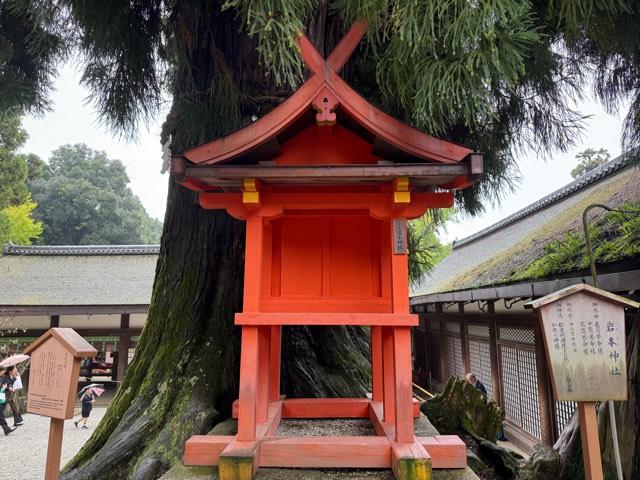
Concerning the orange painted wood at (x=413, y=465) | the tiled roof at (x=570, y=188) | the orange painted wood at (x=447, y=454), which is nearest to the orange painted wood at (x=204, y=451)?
the orange painted wood at (x=413, y=465)

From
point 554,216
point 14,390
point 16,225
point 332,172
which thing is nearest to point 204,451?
point 332,172

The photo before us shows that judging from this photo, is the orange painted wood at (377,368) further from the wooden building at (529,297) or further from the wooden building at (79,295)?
Result: the wooden building at (79,295)

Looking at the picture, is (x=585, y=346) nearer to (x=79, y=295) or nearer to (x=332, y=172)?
(x=332, y=172)

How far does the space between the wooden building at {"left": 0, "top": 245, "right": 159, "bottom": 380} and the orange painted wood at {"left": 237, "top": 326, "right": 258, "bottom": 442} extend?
9.99 meters

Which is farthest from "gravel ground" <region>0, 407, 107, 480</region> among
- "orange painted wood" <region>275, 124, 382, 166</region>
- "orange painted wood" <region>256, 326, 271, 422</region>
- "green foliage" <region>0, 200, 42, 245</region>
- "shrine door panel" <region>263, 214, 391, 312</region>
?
"green foliage" <region>0, 200, 42, 245</region>

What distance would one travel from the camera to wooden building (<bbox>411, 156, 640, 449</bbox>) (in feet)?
13.9

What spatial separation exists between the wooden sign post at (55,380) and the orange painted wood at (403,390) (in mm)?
1681

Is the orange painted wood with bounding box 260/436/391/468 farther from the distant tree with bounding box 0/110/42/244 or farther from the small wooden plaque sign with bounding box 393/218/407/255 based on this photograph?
the distant tree with bounding box 0/110/42/244

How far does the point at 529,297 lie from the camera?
5008mm

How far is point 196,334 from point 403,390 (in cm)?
188

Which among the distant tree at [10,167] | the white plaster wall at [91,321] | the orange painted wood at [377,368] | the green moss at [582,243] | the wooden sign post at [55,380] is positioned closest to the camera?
the wooden sign post at [55,380]

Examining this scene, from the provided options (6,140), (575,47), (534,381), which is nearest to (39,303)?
(6,140)

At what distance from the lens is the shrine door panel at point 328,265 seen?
2.60 metres

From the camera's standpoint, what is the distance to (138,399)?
3.13 meters
